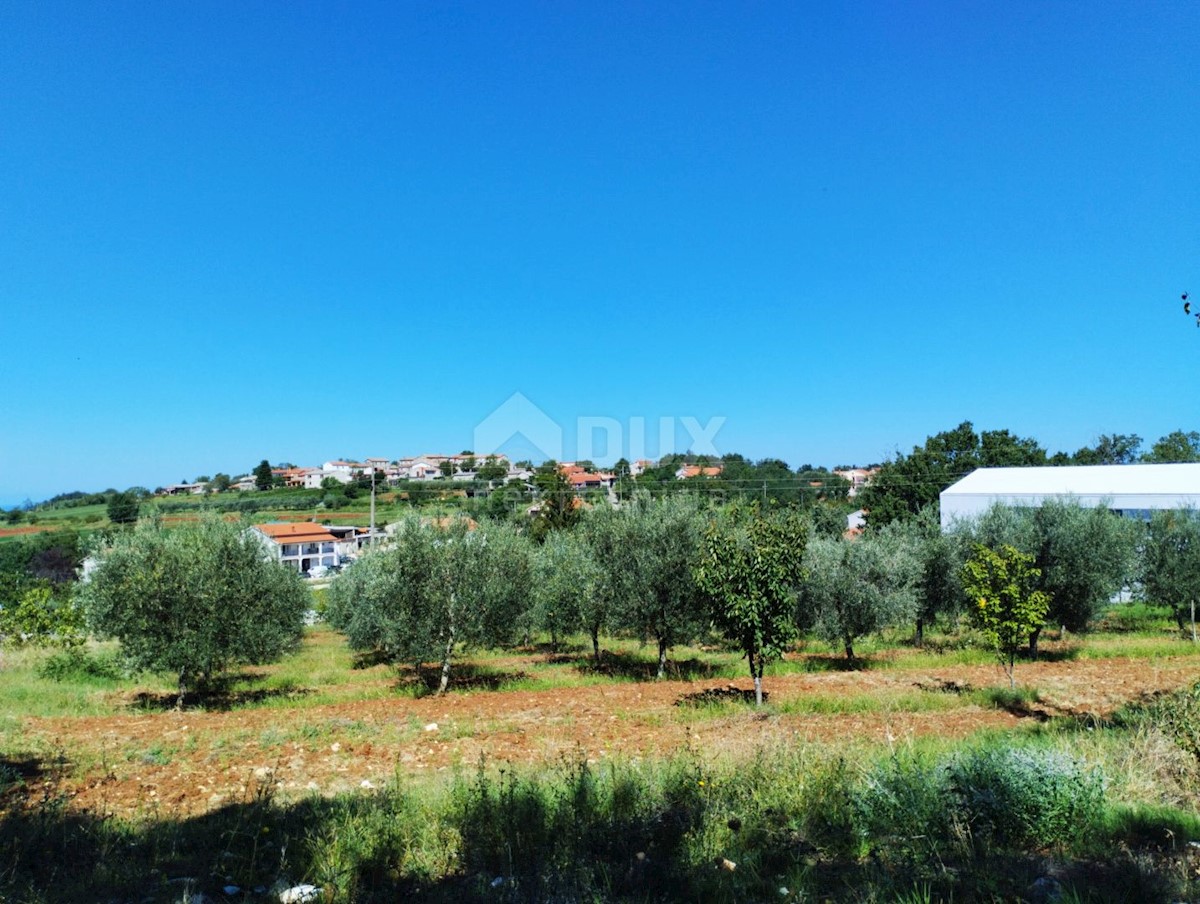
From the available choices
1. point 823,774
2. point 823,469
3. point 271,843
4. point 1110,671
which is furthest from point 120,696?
point 823,469

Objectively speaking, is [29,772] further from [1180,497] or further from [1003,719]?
[1180,497]

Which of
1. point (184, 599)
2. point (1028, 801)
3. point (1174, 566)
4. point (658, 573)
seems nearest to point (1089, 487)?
point (1174, 566)

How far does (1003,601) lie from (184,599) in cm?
1945

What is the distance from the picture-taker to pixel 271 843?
5.90 metres

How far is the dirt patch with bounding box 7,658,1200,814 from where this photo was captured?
8.26m

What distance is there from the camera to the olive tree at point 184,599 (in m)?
14.9

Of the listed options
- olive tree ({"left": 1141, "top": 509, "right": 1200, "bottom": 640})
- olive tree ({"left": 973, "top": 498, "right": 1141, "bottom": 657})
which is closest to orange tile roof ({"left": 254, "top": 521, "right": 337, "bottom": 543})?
olive tree ({"left": 973, "top": 498, "right": 1141, "bottom": 657})

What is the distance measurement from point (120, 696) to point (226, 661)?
3.79m

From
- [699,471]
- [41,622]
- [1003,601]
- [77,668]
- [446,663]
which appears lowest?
[77,668]

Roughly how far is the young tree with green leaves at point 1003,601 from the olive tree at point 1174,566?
676 inches

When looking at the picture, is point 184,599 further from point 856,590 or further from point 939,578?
point 939,578

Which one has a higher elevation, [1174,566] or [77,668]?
[1174,566]

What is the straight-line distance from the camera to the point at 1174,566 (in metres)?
25.3

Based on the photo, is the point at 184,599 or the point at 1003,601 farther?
the point at 184,599
